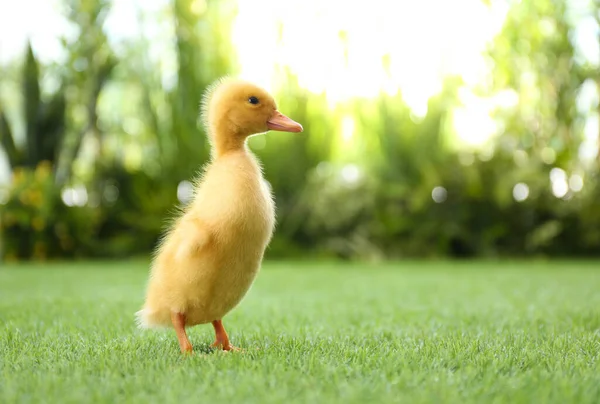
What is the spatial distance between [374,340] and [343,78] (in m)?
6.17

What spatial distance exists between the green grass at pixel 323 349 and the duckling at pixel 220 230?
0.14 m

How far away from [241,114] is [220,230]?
37cm

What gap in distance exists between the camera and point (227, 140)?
1891 mm

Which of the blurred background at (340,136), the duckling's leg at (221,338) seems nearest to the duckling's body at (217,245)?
the duckling's leg at (221,338)

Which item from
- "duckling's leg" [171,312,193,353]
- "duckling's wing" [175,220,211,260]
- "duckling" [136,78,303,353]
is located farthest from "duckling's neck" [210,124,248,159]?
"duckling's leg" [171,312,193,353]

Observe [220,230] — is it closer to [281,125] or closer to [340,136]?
[281,125]

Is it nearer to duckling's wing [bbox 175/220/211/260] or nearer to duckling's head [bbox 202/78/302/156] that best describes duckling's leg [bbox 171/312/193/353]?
duckling's wing [bbox 175/220/211/260]

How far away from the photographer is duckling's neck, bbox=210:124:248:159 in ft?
6.18

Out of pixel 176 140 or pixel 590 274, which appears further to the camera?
pixel 176 140

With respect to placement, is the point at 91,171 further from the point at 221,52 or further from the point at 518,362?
the point at 518,362

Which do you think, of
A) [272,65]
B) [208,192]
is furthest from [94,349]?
[272,65]

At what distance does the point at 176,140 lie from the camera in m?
7.79

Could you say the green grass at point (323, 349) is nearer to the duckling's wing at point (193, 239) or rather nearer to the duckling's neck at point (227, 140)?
the duckling's wing at point (193, 239)

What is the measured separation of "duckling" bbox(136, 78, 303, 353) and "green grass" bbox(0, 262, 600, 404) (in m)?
0.14
